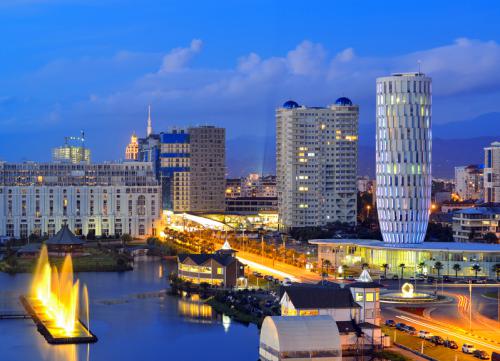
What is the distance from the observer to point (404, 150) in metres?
49.5

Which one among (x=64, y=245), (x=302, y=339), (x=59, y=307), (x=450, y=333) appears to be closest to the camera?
(x=302, y=339)

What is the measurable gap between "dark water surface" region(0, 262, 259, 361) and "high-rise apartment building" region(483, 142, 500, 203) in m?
56.4

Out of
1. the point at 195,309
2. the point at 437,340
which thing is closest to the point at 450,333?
the point at 437,340

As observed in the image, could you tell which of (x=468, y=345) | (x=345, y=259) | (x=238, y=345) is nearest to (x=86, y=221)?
(x=345, y=259)

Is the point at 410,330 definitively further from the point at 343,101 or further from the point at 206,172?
the point at 206,172

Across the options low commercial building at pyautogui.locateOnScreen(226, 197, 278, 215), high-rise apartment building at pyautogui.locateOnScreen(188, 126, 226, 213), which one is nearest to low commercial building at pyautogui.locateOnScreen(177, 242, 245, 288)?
low commercial building at pyautogui.locateOnScreen(226, 197, 278, 215)

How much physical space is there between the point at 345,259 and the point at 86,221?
94.3 ft

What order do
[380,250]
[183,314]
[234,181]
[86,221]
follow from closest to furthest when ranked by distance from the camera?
[183,314]
[380,250]
[86,221]
[234,181]

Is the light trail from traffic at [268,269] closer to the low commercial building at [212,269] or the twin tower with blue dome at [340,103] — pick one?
the low commercial building at [212,269]

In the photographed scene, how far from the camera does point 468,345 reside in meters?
29.4

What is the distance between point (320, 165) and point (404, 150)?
29621 mm

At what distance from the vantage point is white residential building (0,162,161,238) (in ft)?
247

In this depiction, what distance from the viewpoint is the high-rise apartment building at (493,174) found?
9588cm

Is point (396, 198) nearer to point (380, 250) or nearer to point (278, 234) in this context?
Result: point (380, 250)
